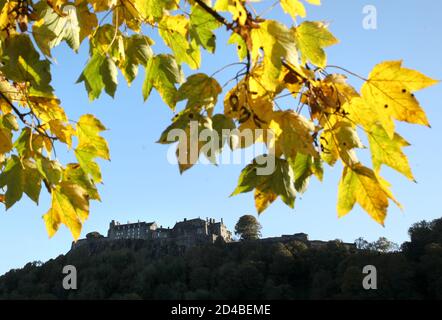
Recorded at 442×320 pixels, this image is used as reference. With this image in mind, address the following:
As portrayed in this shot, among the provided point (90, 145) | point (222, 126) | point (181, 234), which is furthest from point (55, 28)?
point (181, 234)

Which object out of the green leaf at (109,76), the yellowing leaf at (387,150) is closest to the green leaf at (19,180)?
the green leaf at (109,76)

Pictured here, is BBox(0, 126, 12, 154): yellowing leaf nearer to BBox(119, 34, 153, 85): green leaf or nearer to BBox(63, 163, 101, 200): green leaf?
BBox(63, 163, 101, 200): green leaf

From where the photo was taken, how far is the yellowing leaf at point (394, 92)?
1.12m

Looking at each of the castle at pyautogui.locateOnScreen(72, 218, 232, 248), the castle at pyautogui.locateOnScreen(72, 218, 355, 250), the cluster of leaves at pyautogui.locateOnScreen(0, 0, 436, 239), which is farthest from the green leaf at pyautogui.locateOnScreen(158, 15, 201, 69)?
the castle at pyautogui.locateOnScreen(72, 218, 232, 248)

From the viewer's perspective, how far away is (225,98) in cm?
134

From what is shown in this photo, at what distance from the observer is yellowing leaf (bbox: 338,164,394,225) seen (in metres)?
1.15

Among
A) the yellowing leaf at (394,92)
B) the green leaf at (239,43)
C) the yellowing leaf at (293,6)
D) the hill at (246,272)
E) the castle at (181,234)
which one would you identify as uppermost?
the castle at (181,234)

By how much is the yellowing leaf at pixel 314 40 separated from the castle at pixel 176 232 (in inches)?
2839

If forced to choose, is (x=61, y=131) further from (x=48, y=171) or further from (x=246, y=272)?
(x=246, y=272)

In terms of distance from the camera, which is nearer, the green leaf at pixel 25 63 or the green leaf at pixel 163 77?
the green leaf at pixel 25 63

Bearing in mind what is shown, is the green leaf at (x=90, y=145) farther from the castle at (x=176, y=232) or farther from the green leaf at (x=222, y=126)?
the castle at (x=176, y=232)

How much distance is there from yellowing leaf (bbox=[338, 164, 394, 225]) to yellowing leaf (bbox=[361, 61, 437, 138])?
123mm
